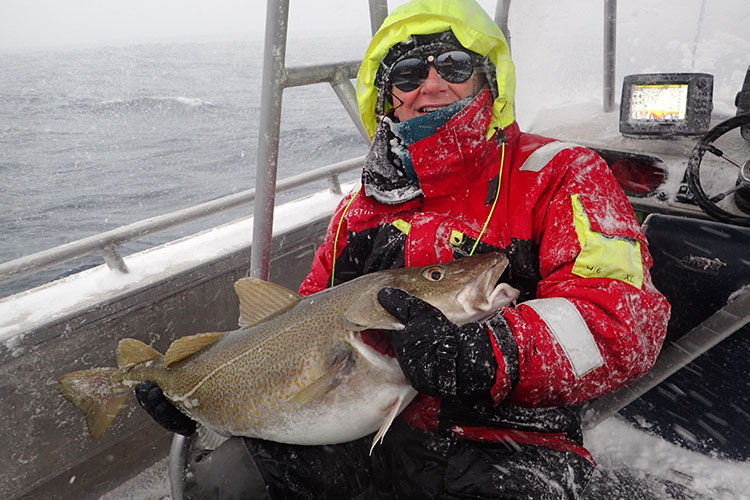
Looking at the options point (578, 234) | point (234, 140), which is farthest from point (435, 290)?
point (234, 140)

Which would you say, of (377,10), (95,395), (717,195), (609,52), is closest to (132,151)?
(377,10)

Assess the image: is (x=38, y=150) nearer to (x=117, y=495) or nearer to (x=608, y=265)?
(x=117, y=495)

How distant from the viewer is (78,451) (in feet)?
9.11

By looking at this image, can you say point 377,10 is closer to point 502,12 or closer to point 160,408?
point 502,12

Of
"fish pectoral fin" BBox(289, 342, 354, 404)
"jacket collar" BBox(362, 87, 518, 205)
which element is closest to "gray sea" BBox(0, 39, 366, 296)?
"jacket collar" BBox(362, 87, 518, 205)

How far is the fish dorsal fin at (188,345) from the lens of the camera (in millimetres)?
2047

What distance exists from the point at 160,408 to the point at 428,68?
1682mm

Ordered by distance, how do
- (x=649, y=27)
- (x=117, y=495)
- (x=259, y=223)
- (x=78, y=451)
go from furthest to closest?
(x=649, y=27) → (x=117, y=495) → (x=78, y=451) → (x=259, y=223)

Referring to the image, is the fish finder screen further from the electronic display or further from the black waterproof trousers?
the black waterproof trousers

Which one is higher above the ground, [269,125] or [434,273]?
[269,125]

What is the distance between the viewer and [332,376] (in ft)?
5.51

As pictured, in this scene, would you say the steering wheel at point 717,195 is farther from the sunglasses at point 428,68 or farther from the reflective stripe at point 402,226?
the reflective stripe at point 402,226

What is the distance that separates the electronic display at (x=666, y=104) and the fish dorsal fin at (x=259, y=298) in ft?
7.00

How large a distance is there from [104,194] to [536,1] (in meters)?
9.14
